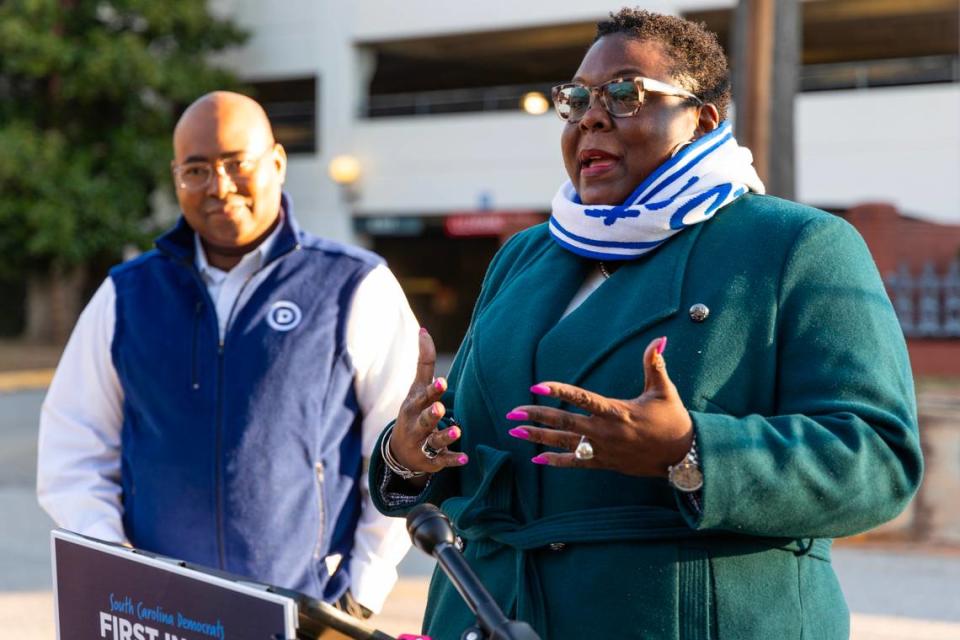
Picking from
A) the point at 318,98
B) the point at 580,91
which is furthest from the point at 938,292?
the point at 580,91

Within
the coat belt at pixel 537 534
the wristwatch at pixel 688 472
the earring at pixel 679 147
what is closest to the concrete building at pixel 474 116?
the earring at pixel 679 147

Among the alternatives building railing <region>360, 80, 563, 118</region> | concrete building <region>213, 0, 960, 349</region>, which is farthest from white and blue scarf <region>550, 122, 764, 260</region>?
building railing <region>360, 80, 563, 118</region>

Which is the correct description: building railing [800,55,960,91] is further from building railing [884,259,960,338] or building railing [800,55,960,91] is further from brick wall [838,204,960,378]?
building railing [884,259,960,338]

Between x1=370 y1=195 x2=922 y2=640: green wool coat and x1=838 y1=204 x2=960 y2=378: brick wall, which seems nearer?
x1=370 y1=195 x2=922 y2=640: green wool coat

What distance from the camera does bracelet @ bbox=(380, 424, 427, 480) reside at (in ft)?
7.06

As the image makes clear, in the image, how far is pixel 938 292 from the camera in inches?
616

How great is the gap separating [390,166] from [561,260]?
2000 cm

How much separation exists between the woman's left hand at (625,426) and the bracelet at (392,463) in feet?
1.56

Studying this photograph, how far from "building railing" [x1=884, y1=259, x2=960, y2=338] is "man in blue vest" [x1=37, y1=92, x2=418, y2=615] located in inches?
522

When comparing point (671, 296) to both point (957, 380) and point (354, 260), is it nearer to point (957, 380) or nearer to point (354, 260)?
point (354, 260)

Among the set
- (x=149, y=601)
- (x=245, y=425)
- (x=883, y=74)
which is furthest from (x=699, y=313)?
(x=883, y=74)

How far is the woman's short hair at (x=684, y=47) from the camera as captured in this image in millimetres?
2131

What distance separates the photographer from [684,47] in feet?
7.02

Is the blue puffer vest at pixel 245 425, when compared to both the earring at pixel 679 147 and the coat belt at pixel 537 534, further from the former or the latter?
the earring at pixel 679 147
